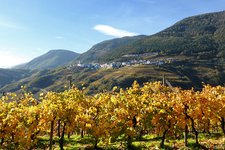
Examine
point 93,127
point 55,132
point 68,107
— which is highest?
point 68,107

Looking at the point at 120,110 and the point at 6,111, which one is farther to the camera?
the point at 120,110

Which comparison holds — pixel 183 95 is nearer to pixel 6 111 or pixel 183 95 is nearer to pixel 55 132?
pixel 6 111

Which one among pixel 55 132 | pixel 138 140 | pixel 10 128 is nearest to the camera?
pixel 10 128

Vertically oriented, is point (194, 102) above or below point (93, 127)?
above

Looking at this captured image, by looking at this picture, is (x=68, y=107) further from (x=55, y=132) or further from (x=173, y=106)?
(x=55, y=132)

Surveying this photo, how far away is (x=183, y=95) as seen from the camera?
108 ft

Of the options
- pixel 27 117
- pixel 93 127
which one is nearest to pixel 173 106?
pixel 93 127

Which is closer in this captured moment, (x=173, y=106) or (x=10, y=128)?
(x=10, y=128)

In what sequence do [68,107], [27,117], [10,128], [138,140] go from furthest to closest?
[138,140], [68,107], [27,117], [10,128]

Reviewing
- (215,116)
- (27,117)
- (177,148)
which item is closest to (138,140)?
(177,148)

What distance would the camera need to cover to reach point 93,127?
3262 centimetres

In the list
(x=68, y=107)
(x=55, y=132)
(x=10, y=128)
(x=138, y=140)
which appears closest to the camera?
(x=10, y=128)

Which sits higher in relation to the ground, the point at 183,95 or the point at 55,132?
the point at 183,95

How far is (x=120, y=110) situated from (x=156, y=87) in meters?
28.4
